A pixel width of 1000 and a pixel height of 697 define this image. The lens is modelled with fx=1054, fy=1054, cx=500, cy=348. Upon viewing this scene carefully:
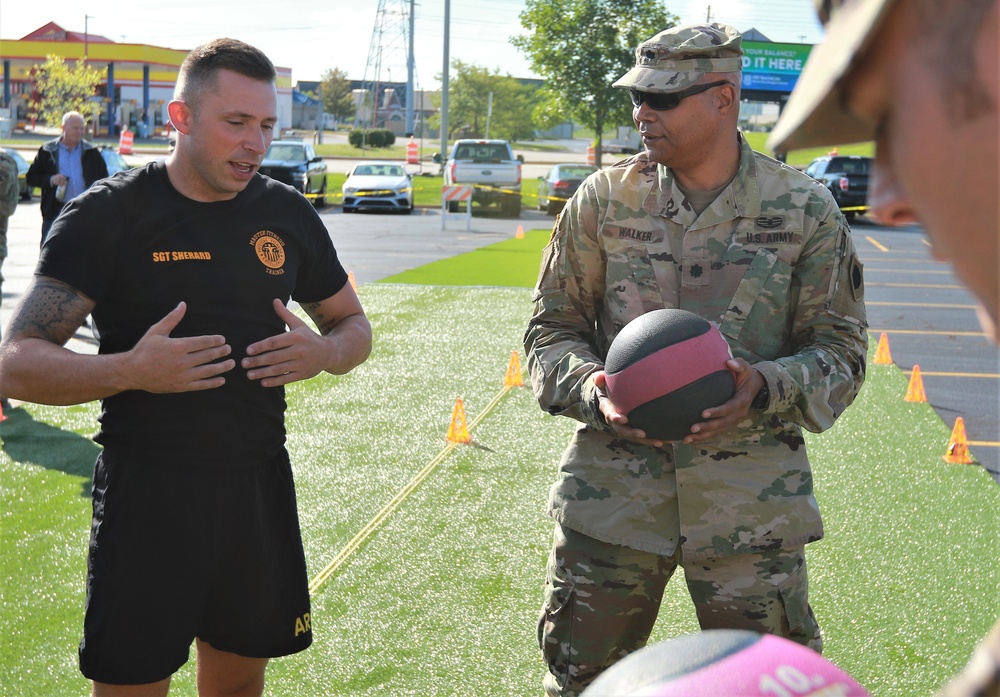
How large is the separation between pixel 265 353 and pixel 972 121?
2.57 metres

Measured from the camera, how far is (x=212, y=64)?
10.7 feet

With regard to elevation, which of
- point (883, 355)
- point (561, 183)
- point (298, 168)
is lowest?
point (883, 355)

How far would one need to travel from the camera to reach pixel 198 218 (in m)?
3.18

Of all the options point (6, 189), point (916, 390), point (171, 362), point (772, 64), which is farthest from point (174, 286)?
point (772, 64)

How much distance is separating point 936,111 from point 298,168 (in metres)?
28.9

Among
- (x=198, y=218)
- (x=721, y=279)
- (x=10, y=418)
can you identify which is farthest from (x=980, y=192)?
(x=10, y=418)

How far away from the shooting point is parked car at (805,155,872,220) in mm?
28391

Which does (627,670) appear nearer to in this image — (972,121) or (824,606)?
(972,121)

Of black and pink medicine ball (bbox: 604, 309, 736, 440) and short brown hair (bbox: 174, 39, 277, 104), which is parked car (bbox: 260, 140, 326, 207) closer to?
short brown hair (bbox: 174, 39, 277, 104)

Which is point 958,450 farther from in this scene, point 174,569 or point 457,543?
point 174,569

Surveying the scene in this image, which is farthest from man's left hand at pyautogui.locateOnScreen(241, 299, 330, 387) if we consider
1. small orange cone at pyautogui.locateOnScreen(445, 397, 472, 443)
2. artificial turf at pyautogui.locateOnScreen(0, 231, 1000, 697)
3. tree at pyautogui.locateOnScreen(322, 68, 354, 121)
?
tree at pyautogui.locateOnScreen(322, 68, 354, 121)

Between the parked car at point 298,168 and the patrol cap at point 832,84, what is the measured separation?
1080 inches

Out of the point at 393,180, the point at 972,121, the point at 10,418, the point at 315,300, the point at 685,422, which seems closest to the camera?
the point at 972,121

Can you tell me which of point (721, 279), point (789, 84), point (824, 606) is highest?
point (789, 84)
